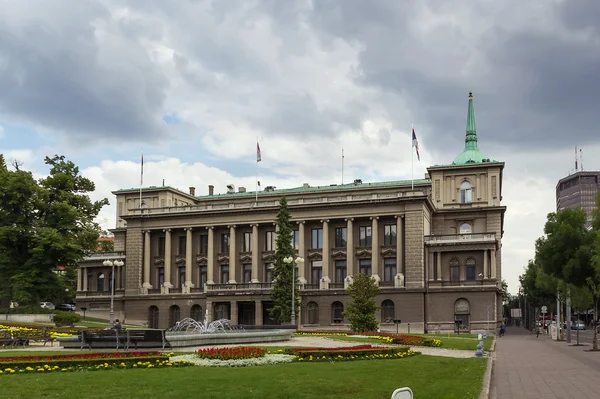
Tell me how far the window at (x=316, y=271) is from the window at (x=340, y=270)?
2.17 m

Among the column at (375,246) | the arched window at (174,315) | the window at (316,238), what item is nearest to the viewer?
the column at (375,246)

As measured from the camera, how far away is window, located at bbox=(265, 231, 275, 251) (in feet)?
328

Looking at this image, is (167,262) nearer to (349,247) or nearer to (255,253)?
(255,253)

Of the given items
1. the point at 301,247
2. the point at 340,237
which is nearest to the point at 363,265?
the point at 340,237

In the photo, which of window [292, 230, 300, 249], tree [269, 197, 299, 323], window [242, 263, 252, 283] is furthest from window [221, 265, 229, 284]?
tree [269, 197, 299, 323]

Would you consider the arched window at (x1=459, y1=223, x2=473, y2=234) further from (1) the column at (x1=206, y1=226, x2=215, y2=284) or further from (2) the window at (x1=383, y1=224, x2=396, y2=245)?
(1) the column at (x1=206, y1=226, x2=215, y2=284)

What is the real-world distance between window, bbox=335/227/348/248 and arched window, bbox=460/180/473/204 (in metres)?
17.8

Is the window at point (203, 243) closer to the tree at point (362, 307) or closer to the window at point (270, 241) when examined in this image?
the window at point (270, 241)

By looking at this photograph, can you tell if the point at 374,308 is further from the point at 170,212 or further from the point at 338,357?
the point at 170,212

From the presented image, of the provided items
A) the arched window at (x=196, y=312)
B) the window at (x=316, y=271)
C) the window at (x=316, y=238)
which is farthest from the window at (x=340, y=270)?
the arched window at (x=196, y=312)

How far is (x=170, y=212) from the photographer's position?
343 ft

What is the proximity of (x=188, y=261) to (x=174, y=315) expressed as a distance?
7853 mm

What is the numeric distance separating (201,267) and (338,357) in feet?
242

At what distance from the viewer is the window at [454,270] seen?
302ft
